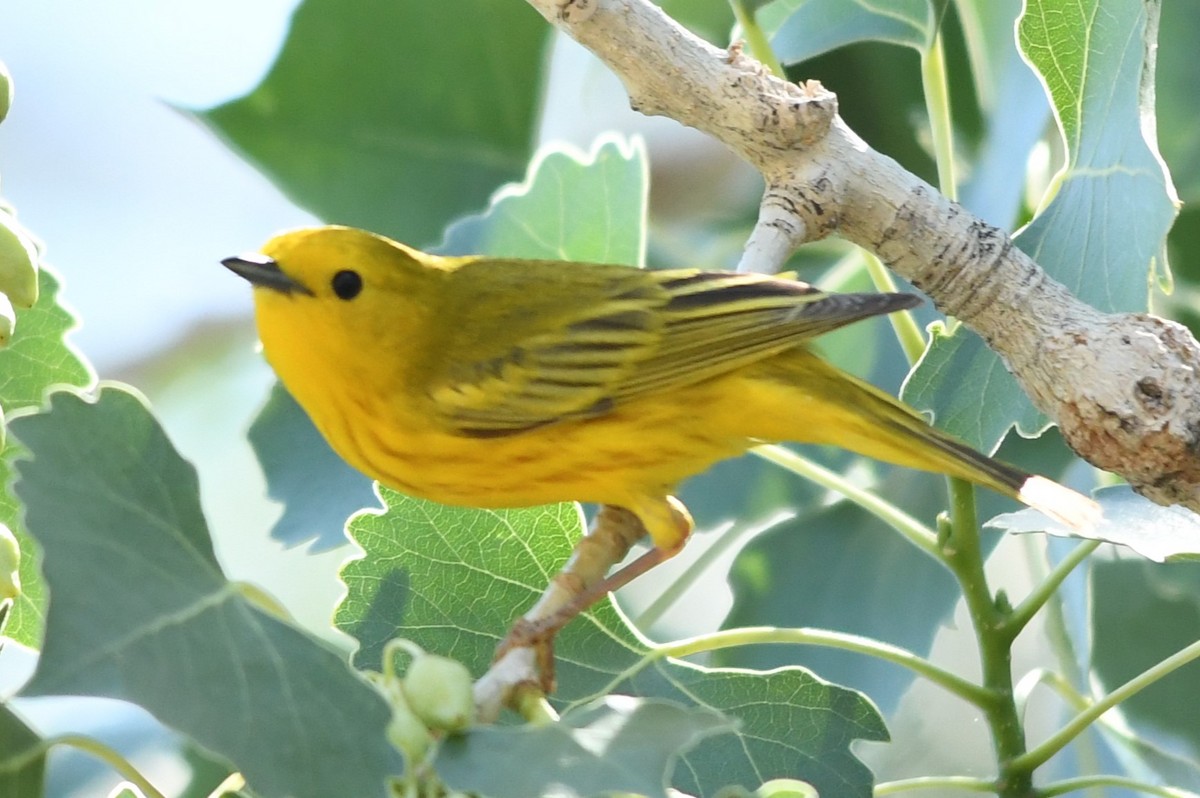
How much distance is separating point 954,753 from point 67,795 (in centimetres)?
201

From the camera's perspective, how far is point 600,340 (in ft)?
5.48

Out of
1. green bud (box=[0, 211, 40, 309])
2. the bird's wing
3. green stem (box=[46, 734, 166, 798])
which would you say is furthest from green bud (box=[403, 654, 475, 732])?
the bird's wing

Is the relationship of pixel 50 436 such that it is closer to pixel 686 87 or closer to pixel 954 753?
pixel 686 87

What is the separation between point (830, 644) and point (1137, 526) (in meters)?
0.30

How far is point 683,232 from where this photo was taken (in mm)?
2662

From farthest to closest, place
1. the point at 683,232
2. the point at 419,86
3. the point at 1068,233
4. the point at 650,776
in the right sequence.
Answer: the point at 683,232 < the point at 419,86 < the point at 1068,233 < the point at 650,776

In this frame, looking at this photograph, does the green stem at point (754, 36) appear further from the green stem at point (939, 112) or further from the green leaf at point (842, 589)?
the green leaf at point (842, 589)

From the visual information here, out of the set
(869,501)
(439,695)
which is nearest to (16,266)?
(439,695)

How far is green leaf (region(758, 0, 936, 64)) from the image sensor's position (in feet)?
5.19

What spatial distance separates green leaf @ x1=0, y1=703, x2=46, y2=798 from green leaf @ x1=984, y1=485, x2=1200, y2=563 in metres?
0.77

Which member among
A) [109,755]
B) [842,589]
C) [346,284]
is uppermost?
[346,284]

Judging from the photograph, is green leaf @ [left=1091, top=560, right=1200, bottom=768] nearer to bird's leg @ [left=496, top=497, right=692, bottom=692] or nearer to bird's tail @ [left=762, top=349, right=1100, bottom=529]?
bird's tail @ [left=762, top=349, right=1100, bottom=529]

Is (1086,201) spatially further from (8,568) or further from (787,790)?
(8,568)

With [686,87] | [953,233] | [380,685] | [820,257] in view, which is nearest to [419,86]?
[820,257]
